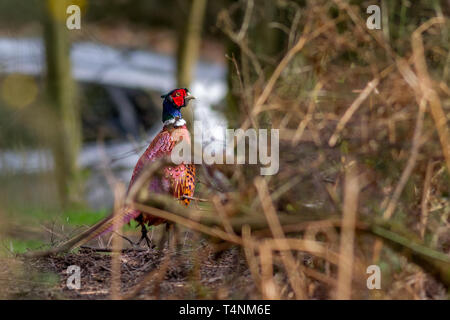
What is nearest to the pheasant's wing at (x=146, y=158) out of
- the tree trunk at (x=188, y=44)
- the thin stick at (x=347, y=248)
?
the thin stick at (x=347, y=248)

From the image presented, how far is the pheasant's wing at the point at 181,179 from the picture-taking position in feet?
12.1

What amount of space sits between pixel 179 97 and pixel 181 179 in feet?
1.60

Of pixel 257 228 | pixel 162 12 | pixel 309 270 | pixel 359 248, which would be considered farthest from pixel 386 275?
pixel 162 12

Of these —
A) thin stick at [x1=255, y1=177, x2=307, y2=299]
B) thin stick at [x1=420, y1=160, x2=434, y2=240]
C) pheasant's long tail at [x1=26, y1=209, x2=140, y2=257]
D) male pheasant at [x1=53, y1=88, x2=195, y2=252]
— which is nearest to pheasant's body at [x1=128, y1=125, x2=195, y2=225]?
male pheasant at [x1=53, y1=88, x2=195, y2=252]

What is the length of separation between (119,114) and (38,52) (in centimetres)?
176

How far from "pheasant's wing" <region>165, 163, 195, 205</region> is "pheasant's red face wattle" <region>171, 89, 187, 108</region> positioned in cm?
37

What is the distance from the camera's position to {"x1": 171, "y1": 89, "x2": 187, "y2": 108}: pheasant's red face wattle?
3.90 metres

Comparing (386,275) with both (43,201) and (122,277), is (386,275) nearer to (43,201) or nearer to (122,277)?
(122,277)

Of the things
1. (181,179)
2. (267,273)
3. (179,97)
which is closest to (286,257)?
(267,273)

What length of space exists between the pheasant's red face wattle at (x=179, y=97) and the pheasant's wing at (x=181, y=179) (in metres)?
0.37

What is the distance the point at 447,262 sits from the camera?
265cm

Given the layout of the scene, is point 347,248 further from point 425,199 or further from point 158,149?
point 158,149

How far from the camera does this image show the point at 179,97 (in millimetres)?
3916

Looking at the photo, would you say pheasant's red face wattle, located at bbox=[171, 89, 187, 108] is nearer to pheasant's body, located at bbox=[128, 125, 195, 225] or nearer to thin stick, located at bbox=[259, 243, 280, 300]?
pheasant's body, located at bbox=[128, 125, 195, 225]
